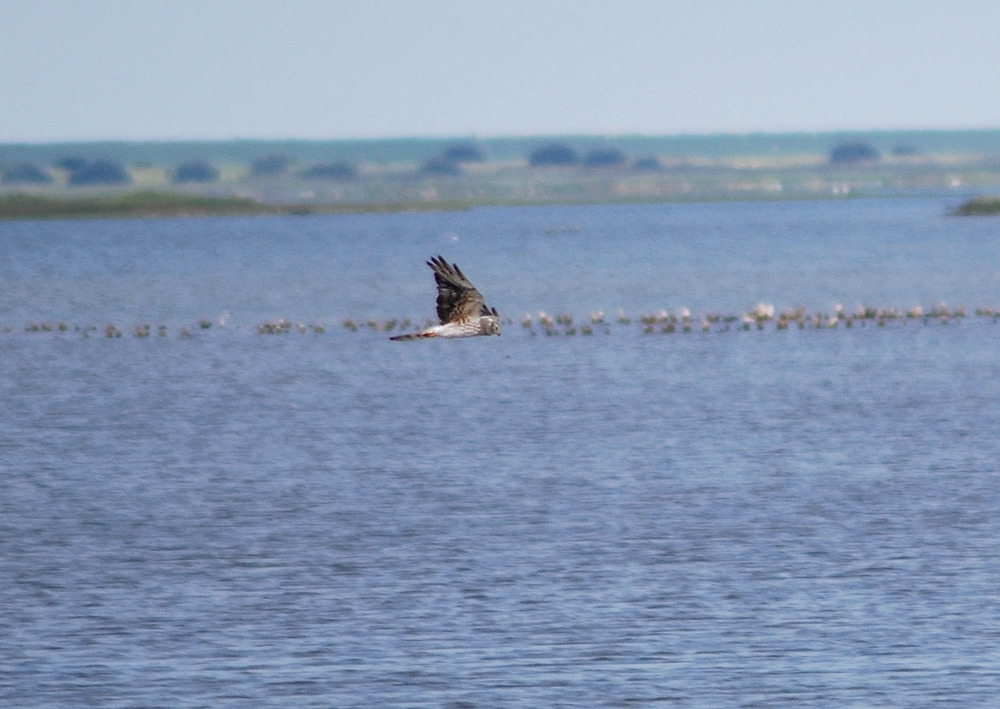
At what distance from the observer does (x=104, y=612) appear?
1800cm

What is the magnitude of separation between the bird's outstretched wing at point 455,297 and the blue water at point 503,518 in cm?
278

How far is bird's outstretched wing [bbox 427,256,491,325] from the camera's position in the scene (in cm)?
1772

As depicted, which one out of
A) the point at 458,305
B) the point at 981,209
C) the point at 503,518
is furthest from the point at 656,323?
the point at 981,209

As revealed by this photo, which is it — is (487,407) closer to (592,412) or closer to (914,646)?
(592,412)

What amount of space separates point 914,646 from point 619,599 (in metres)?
3.00

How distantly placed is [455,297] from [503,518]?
5.22m

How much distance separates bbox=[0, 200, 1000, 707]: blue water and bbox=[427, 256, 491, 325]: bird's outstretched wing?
2.78 m

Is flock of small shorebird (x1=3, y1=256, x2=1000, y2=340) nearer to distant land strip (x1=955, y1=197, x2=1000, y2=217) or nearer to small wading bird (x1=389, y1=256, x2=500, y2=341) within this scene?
small wading bird (x1=389, y1=256, x2=500, y2=341)

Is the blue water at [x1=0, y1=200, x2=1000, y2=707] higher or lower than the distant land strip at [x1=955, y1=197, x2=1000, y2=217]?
higher

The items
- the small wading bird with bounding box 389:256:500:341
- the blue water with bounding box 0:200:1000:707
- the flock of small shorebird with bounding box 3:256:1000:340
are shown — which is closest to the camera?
the blue water with bounding box 0:200:1000:707

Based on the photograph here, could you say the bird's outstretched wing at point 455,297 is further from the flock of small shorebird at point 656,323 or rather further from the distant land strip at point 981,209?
the distant land strip at point 981,209

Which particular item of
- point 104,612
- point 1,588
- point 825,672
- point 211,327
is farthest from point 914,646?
point 211,327

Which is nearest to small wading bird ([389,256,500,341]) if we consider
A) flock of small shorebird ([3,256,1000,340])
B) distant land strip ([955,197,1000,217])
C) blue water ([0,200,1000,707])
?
blue water ([0,200,1000,707])

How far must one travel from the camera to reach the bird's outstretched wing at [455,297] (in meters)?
17.7
